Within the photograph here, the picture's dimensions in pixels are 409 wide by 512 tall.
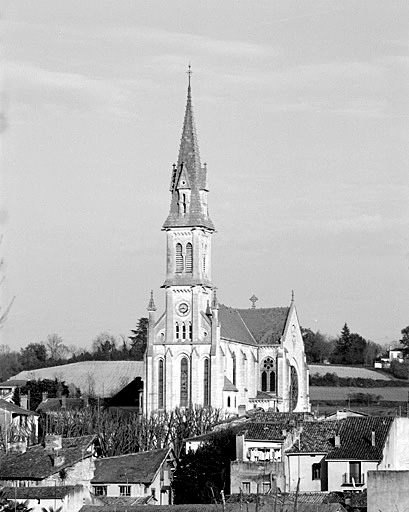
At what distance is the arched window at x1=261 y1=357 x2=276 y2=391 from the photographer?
5108 inches

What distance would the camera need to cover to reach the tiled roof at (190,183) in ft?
400

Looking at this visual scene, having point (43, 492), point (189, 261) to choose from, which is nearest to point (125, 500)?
point (43, 492)

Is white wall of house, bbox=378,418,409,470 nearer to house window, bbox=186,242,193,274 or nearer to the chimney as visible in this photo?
house window, bbox=186,242,193,274

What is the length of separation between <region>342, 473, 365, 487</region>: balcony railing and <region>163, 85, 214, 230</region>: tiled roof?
196 ft

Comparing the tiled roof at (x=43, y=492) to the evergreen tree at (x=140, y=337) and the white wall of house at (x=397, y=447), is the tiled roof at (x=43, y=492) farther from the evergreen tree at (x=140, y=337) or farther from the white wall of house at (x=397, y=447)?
the evergreen tree at (x=140, y=337)

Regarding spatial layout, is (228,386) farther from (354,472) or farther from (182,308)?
(354,472)

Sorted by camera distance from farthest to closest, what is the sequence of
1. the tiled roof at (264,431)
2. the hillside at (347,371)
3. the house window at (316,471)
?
the hillside at (347,371), the tiled roof at (264,431), the house window at (316,471)

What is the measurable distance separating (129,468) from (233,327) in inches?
2492

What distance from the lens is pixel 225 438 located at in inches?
3093

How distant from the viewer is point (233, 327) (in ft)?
424

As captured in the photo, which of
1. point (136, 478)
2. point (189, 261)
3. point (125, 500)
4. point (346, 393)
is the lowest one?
point (125, 500)

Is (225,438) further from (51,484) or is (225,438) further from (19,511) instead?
(19,511)

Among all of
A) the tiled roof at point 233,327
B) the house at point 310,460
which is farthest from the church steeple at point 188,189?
the house at point 310,460

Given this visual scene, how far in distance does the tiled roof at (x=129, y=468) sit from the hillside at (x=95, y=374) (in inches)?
3381
